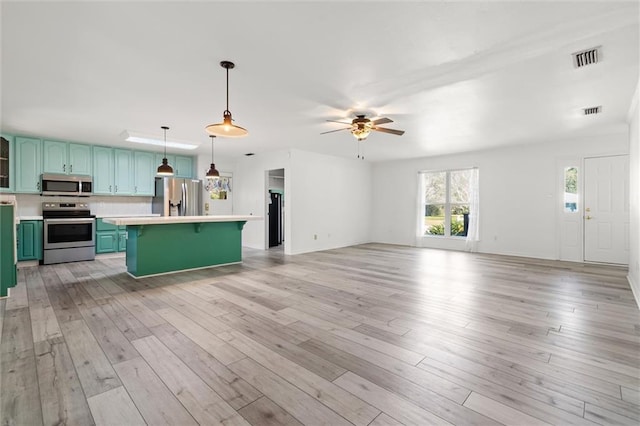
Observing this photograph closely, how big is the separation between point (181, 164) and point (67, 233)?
2800 mm

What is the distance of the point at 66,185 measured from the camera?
19.6ft

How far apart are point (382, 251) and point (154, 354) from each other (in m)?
5.88

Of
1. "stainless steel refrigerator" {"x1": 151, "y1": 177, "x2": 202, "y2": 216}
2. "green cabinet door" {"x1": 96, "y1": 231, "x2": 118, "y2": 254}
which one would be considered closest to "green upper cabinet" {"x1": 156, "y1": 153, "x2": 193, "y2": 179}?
"stainless steel refrigerator" {"x1": 151, "y1": 177, "x2": 202, "y2": 216}

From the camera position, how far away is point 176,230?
4992mm

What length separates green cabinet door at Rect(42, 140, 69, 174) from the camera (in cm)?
583

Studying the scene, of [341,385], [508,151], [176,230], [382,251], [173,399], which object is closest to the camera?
[173,399]

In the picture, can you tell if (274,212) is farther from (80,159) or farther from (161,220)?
(80,159)

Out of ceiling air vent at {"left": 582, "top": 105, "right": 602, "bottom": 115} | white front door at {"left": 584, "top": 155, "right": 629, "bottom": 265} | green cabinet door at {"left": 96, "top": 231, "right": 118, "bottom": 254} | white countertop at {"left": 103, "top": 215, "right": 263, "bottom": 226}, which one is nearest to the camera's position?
ceiling air vent at {"left": 582, "top": 105, "right": 602, "bottom": 115}

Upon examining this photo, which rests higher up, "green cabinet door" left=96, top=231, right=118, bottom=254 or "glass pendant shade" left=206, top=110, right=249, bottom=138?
"glass pendant shade" left=206, top=110, right=249, bottom=138

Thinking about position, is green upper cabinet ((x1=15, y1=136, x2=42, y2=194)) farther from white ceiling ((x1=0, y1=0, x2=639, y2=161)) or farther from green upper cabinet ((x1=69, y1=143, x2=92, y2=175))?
white ceiling ((x1=0, y1=0, x2=639, y2=161))

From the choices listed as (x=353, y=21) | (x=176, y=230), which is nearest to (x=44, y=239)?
(x=176, y=230)

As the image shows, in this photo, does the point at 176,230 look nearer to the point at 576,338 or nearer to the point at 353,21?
the point at 353,21

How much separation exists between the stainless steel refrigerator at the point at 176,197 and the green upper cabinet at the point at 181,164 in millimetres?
397

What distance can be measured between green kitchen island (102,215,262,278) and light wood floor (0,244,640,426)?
1.86ft
